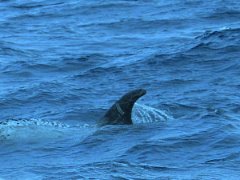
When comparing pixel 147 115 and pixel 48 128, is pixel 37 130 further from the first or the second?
pixel 147 115

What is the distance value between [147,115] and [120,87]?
239 centimetres

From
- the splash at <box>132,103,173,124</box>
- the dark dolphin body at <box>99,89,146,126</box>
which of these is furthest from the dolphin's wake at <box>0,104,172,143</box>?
the dark dolphin body at <box>99,89,146,126</box>

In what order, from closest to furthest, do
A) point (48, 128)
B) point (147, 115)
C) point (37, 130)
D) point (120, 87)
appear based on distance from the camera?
point (37, 130) → point (48, 128) → point (147, 115) → point (120, 87)

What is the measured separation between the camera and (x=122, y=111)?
45.4 feet

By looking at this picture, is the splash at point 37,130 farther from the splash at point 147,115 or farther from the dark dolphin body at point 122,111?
the splash at point 147,115

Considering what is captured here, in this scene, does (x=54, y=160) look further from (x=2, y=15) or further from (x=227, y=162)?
(x=2, y=15)

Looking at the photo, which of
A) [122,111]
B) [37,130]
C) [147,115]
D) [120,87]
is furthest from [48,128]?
[120,87]

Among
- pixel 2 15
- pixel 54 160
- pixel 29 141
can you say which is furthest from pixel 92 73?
pixel 2 15

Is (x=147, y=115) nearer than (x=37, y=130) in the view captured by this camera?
No

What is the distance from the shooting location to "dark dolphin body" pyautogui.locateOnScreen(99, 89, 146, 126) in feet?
45.4

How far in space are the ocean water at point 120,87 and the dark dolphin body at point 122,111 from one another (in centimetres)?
19

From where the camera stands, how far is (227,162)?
11672mm

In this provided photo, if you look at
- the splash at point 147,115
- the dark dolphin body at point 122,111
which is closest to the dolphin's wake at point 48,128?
the splash at point 147,115

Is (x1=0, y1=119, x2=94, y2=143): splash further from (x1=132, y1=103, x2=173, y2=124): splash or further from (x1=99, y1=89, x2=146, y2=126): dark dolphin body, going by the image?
(x1=132, y1=103, x2=173, y2=124): splash
